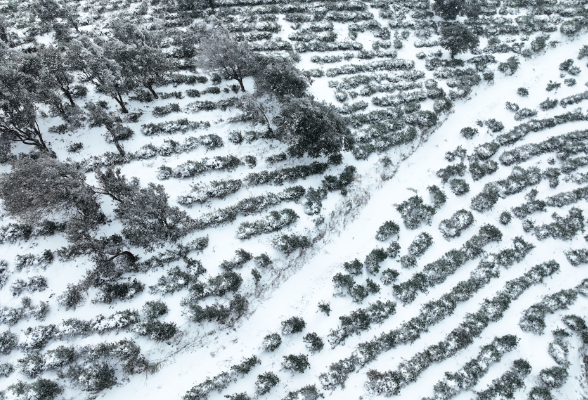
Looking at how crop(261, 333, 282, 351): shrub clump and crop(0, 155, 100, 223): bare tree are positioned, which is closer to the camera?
crop(0, 155, 100, 223): bare tree

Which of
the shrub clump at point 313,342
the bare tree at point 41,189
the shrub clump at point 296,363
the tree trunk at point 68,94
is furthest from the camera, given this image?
the tree trunk at point 68,94

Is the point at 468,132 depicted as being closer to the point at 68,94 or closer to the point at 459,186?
the point at 459,186

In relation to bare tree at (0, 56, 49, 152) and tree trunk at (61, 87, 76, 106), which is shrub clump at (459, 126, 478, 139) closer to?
tree trunk at (61, 87, 76, 106)

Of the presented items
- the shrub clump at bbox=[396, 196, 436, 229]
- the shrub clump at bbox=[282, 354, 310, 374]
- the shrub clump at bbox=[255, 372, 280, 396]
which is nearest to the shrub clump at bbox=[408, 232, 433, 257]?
the shrub clump at bbox=[396, 196, 436, 229]

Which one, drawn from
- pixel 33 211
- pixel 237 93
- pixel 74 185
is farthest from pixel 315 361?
pixel 237 93

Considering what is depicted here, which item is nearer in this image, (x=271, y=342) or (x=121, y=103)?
(x=271, y=342)

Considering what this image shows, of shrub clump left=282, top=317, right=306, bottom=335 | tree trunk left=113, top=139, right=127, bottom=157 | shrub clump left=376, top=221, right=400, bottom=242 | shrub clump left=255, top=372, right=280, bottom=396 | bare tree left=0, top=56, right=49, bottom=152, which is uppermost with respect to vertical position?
bare tree left=0, top=56, right=49, bottom=152

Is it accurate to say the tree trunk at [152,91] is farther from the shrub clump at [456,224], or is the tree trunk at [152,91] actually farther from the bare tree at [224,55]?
the shrub clump at [456,224]

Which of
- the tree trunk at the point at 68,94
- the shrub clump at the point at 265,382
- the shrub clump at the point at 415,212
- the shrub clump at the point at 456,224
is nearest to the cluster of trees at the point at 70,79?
the tree trunk at the point at 68,94

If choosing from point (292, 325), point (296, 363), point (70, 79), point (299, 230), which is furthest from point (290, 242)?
point (70, 79)
